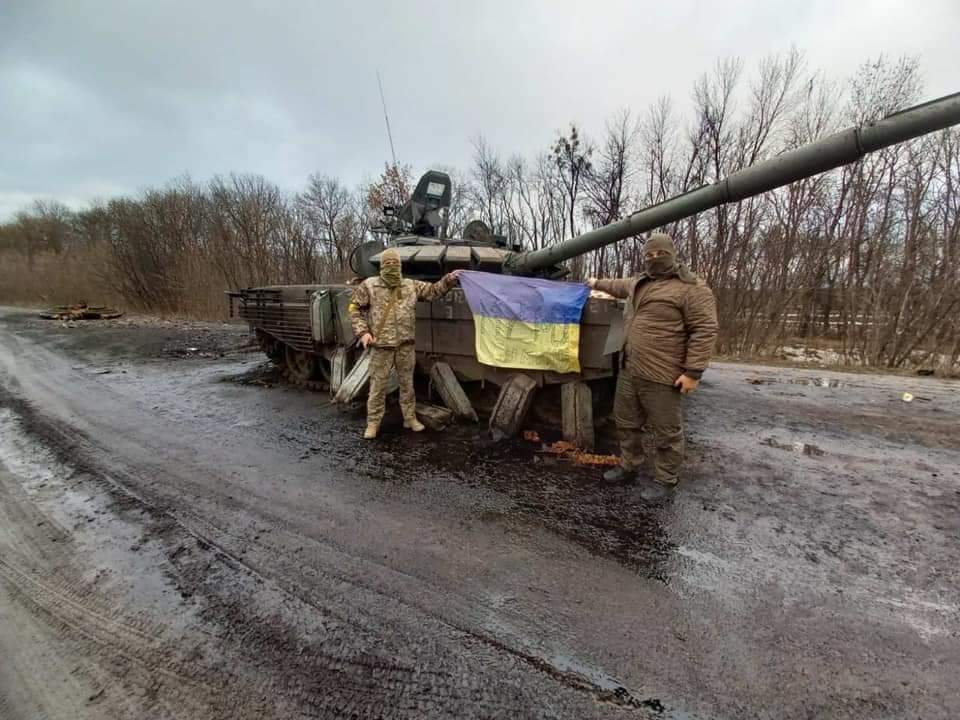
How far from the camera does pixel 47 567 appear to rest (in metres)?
2.54

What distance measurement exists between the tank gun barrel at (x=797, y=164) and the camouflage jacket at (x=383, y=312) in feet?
6.59

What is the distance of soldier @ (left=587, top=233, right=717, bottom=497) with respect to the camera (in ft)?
10.4

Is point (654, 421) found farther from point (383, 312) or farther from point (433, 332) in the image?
point (433, 332)

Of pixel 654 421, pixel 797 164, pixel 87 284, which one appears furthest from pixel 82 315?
pixel 797 164

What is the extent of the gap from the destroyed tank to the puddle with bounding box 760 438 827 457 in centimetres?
164

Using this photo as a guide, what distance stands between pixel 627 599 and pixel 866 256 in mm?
14009

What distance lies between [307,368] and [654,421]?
18.3 feet

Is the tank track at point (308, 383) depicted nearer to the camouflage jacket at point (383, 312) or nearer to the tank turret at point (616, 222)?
the tank turret at point (616, 222)

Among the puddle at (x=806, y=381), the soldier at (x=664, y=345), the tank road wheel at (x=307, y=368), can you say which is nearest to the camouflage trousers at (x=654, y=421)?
the soldier at (x=664, y=345)

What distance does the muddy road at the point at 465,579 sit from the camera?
176 centimetres

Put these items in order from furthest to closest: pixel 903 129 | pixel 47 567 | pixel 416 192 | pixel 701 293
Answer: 1. pixel 416 192
2. pixel 701 293
3. pixel 903 129
4. pixel 47 567

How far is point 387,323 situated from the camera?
468cm

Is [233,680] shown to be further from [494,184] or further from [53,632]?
[494,184]

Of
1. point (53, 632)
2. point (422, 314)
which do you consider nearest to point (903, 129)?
point (422, 314)
